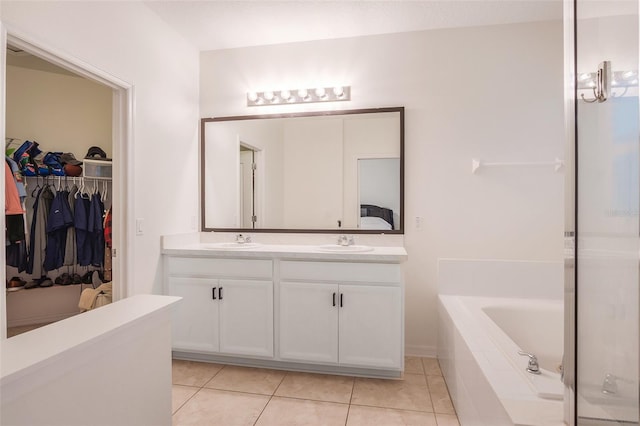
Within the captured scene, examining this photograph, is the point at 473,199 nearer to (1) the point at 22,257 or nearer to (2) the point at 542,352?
(2) the point at 542,352

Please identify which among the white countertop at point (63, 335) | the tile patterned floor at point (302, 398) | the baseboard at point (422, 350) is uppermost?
the white countertop at point (63, 335)

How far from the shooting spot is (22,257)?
3094mm

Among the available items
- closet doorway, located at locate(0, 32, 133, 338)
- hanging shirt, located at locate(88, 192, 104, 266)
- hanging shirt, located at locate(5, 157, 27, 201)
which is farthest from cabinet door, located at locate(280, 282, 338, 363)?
hanging shirt, located at locate(5, 157, 27, 201)

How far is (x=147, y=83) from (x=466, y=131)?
2279 millimetres

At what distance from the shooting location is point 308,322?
7.63ft

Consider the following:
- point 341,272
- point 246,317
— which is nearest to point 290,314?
point 246,317

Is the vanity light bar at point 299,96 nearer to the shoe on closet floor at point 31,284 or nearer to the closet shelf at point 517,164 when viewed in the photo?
the closet shelf at point 517,164

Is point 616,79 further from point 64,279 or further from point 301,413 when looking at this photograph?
point 64,279

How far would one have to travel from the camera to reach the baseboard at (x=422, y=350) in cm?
265

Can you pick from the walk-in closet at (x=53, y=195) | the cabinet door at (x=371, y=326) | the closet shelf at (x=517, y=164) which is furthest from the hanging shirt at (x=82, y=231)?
the closet shelf at (x=517, y=164)

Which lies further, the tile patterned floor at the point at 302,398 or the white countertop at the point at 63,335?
the tile patterned floor at the point at 302,398

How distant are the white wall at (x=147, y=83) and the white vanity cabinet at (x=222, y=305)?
0.72ft

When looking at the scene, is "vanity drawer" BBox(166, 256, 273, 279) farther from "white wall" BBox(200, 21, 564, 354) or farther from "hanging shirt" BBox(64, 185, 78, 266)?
"hanging shirt" BBox(64, 185, 78, 266)

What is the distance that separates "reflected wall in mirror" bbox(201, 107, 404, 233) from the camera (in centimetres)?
271
